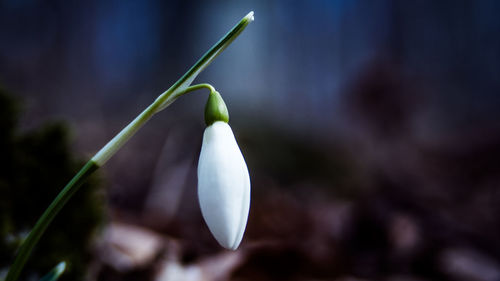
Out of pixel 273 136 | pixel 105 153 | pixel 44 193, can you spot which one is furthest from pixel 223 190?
pixel 273 136

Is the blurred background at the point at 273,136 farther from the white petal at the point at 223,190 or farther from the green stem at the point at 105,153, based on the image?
the white petal at the point at 223,190

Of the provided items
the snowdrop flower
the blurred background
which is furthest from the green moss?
the snowdrop flower

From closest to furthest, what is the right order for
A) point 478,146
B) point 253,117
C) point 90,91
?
point 478,146
point 253,117
point 90,91

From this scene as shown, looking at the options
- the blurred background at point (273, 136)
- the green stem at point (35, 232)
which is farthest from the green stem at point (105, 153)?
the blurred background at point (273, 136)

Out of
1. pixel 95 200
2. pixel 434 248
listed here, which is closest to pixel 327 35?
pixel 434 248

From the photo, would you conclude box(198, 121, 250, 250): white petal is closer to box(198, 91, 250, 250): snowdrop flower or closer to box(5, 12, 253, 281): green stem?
box(198, 91, 250, 250): snowdrop flower

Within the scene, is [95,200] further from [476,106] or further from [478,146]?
[476,106]

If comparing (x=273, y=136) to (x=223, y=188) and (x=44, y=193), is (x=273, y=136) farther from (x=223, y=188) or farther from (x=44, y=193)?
(x=223, y=188)
